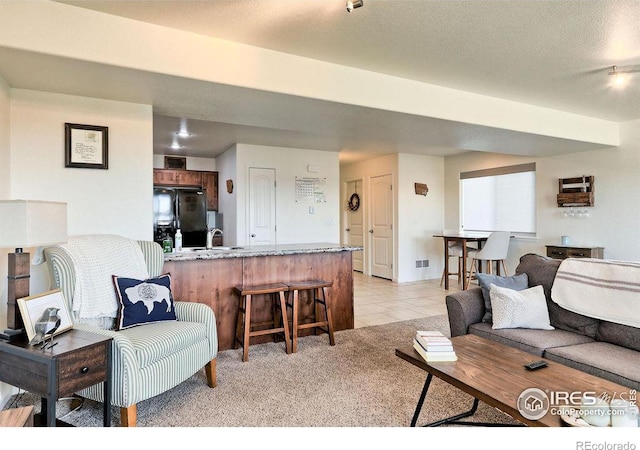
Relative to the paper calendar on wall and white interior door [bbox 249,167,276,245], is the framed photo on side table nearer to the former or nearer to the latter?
white interior door [bbox 249,167,276,245]

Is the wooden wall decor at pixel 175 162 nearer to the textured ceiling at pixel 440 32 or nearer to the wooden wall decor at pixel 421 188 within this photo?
the wooden wall decor at pixel 421 188

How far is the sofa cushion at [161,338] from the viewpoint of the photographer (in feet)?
6.55

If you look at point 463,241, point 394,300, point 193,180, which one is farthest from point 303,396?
point 193,180

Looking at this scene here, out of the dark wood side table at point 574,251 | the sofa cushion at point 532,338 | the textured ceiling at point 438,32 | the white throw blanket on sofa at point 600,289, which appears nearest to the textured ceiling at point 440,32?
the textured ceiling at point 438,32

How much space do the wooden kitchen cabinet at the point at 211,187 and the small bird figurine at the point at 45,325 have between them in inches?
203

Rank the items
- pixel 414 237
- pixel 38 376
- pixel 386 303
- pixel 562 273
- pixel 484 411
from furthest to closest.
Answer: pixel 414 237
pixel 386 303
pixel 562 273
pixel 484 411
pixel 38 376

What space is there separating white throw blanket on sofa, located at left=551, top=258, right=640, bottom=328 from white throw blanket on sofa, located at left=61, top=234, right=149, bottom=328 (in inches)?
113

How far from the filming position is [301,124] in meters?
3.64

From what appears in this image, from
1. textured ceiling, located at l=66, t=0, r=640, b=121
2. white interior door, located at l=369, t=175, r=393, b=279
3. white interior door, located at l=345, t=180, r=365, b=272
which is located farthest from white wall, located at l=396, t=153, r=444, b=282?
textured ceiling, located at l=66, t=0, r=640, b=121

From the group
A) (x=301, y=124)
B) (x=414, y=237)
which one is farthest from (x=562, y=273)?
(x=414, y=237)

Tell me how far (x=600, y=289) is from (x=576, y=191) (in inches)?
137

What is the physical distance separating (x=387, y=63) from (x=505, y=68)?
984 millimetres

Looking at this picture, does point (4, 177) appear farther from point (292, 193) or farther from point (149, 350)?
point (292, 193)

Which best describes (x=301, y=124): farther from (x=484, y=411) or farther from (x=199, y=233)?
(x=199, y=233)
